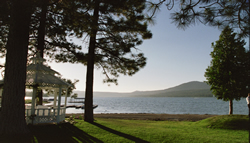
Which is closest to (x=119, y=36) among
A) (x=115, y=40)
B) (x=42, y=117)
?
(x=115, y=40)

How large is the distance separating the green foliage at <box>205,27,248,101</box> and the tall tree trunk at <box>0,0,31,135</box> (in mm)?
16634

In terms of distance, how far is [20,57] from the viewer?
24.8 ft

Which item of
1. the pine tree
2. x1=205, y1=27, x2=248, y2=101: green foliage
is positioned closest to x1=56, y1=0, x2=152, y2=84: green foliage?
the pine tree

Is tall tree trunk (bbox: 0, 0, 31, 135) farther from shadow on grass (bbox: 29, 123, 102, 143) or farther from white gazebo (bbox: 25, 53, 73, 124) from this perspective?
white gazebo (bbox: 25, 53, 73, 124)

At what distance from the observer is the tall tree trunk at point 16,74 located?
7.17 metres

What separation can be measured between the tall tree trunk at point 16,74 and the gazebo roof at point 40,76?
131 inches

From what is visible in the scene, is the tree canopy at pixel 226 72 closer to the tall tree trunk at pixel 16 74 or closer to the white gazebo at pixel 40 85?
the white gazebo at pixel 40 85

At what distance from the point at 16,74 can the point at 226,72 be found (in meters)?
17.4

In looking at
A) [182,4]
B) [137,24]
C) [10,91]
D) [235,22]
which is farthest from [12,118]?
[137,24]

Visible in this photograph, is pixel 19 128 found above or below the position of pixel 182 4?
below

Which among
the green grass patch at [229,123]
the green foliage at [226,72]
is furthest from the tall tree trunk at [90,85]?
the green foliage at [226,72]

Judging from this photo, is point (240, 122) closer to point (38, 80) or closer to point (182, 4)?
point (182, 4)

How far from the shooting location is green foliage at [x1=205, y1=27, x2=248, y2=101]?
55.8 feet

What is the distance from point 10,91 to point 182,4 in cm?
724
